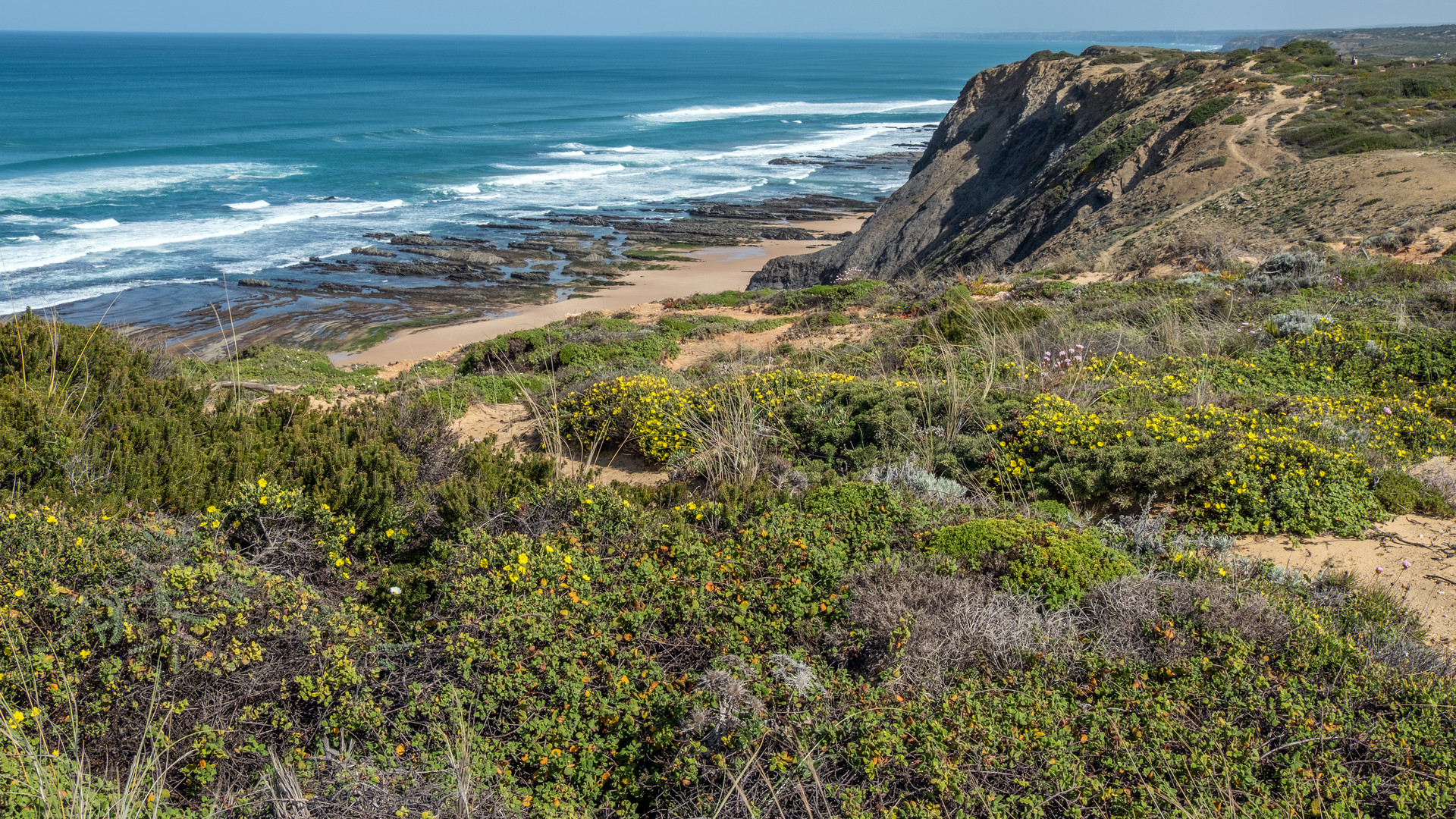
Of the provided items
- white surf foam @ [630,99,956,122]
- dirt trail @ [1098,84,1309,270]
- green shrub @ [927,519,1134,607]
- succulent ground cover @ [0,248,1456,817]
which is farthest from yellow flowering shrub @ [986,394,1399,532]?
white surf foam @ [630,99,956,122]

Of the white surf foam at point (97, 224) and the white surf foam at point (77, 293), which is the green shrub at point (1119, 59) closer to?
the white surf foam at point (77, 293)

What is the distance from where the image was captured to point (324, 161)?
147 ft

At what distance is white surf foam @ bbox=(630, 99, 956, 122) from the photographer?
73.7m

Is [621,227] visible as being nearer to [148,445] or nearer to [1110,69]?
[1110,69]

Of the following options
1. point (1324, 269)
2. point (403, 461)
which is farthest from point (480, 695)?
point (1324, 269)

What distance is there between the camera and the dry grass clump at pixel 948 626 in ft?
11.4

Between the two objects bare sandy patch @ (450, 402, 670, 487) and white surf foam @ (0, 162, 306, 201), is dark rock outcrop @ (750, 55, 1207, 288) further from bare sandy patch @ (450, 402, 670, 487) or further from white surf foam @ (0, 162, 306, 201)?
white surf foam @ (0, 162, 306, 201)

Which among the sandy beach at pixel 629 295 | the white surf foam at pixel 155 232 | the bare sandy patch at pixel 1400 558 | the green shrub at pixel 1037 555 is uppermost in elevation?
the white surf foam at pixel 155 232

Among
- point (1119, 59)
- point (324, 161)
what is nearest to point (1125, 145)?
point (1119, 59)

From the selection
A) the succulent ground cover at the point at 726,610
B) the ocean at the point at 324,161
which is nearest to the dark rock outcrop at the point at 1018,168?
the ocean at the point at 324,161

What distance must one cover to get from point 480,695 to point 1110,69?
31.8 m

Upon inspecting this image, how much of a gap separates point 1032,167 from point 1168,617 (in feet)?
85.1

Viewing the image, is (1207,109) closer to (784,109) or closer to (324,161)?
(324,161)

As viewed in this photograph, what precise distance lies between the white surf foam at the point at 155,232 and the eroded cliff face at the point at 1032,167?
2027 cm
